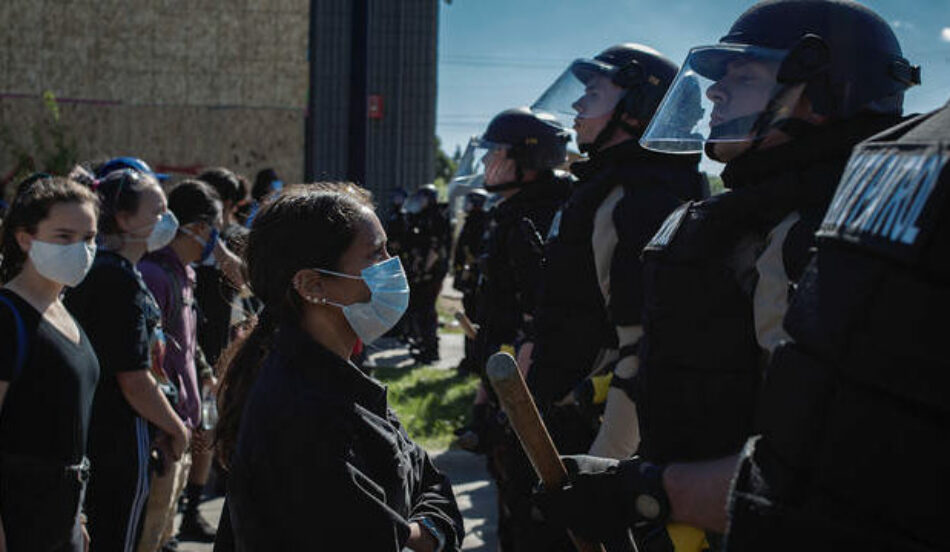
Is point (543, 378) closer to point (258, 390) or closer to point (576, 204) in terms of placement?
point (576, 204)

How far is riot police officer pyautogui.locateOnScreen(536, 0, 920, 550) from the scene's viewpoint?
204cm

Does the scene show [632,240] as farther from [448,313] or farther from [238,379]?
[448,313]

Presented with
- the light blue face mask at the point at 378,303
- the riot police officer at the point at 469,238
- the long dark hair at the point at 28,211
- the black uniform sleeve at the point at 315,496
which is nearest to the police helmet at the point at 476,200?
the riot police officer at the point at 469,238

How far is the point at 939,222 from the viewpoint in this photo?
1.12m

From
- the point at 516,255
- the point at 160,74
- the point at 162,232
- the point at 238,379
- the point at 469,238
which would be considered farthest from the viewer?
the point at 160,74

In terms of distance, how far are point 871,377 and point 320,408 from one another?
1.14 meters

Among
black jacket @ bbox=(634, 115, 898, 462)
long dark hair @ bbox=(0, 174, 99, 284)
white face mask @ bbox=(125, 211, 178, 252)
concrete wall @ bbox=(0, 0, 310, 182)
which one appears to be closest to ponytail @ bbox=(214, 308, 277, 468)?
black jacket @ bbox=(634, 115, 898, 462)

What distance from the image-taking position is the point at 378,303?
229cm

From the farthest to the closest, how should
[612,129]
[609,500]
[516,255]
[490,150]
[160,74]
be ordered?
[160,74]
[490,150]
[516,255]
[612,129]
[609,500]

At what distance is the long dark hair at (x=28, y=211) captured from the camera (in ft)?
10.0

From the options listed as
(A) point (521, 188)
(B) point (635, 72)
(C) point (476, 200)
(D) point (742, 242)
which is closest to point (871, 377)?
(D) point (742, 242)

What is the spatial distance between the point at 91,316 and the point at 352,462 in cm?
194

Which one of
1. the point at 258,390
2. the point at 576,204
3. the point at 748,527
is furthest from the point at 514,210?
the point at 748,527

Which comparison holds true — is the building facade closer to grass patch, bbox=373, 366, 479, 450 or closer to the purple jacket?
grass patch, bbox=373, 366, 479, 450
